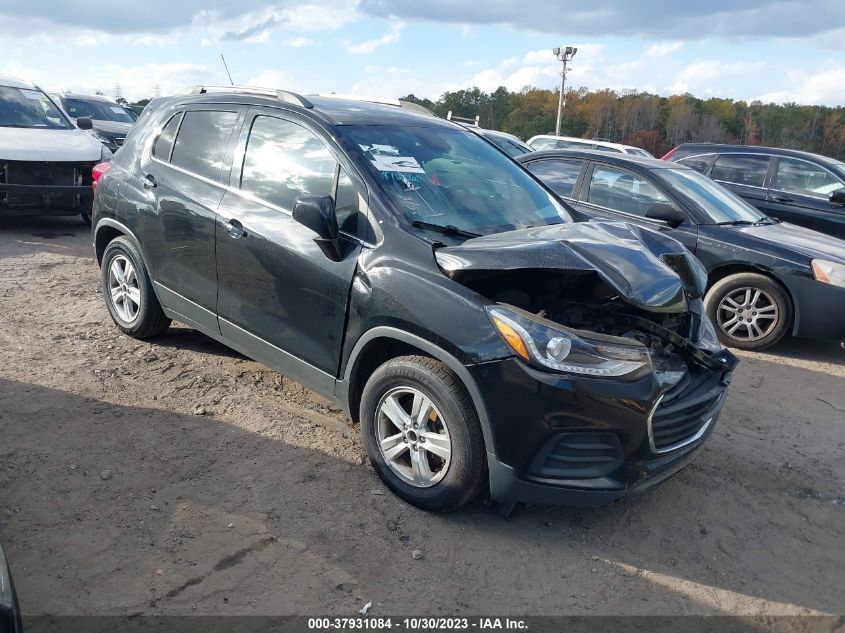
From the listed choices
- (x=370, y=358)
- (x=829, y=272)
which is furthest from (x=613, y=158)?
(x=370, y=358)

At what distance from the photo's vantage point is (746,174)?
31.5 feet

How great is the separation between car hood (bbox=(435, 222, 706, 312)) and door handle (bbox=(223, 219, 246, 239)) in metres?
1.39

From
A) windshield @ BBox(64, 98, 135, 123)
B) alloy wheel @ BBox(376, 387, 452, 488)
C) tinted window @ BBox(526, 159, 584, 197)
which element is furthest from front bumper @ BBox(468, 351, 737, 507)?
windshield @ BBox(64, 98, 135, 123)

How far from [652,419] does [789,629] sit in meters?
0.99

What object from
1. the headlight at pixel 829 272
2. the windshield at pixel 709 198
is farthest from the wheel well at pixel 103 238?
the headlight at pixel 829 272

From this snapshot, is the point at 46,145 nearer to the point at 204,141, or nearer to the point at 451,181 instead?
the point at 204,141

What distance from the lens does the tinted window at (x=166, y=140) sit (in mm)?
5023

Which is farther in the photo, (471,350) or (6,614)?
(471,350)

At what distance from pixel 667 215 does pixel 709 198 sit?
109cm

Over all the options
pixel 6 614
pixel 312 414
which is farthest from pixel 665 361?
pixel 6 614

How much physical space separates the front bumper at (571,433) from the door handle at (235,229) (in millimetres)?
1823

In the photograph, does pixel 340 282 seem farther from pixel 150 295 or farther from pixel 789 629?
pixel 789 629

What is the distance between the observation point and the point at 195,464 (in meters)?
3.89

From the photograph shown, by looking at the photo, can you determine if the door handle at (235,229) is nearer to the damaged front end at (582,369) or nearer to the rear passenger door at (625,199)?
the damaged front end at (582,369)
